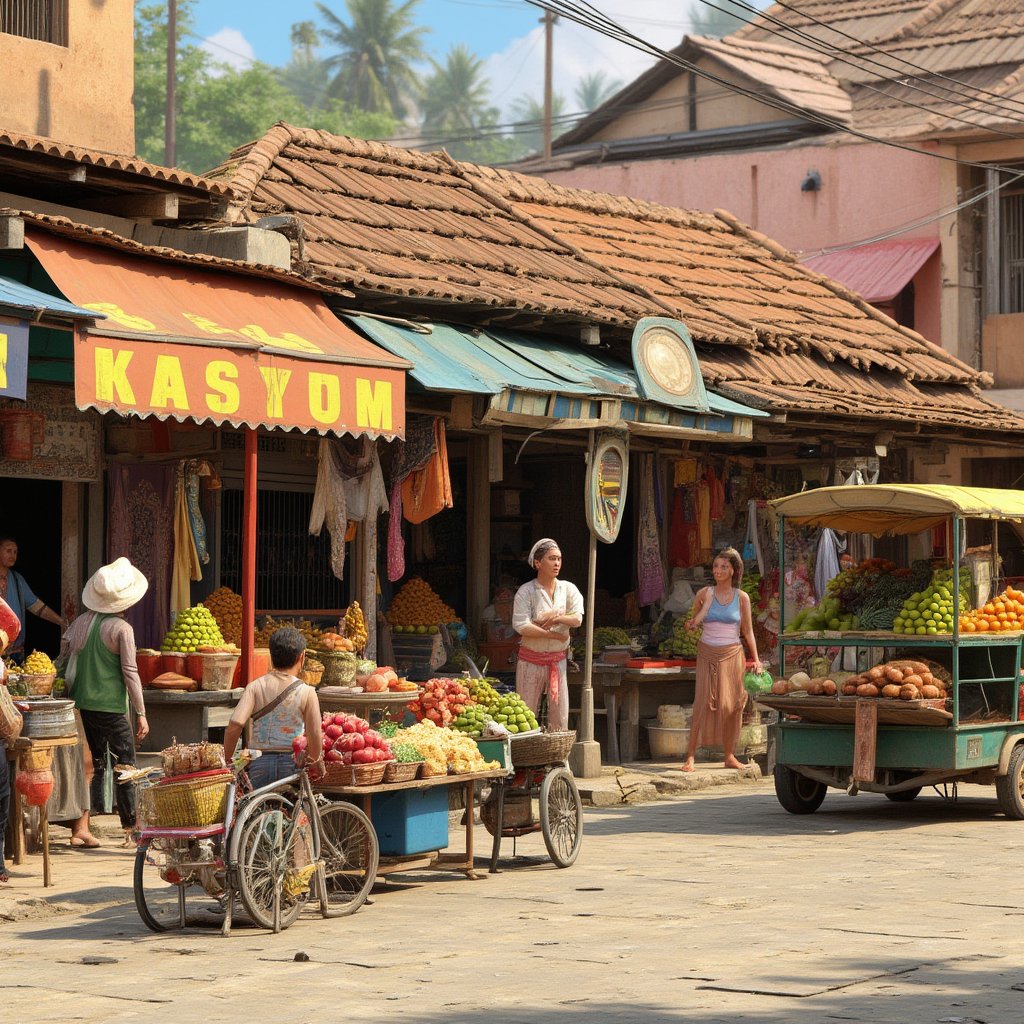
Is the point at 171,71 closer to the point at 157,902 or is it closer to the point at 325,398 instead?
the point at 325,398

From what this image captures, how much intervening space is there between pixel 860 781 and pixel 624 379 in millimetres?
4569

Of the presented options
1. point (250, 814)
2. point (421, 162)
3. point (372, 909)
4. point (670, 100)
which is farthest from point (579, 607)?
point (670, 100)

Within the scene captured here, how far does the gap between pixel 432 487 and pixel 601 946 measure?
686 centimetres

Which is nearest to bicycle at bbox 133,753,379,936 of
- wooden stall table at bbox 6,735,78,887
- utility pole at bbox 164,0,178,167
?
wooden stall table at bbox 6,735,78,887

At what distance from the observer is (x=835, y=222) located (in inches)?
1199

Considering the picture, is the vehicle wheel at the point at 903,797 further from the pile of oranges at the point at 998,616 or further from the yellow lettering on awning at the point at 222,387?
the yellow lettering on awning at the point at 222,387

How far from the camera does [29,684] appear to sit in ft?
38.9

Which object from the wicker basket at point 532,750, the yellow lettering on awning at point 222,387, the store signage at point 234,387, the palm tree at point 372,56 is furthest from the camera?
the palm tree at point 372,56

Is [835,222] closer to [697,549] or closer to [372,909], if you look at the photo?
[697,549]

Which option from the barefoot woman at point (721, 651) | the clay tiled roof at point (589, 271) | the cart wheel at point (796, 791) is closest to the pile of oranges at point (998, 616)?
the cart wheel at point (796, 791)

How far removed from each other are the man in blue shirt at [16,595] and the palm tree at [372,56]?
7573cm

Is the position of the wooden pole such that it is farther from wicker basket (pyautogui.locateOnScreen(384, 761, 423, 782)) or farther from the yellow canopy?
the yellow canopy

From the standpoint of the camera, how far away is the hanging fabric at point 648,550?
18.5m

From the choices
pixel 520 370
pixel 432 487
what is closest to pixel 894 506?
pixel 520 370
